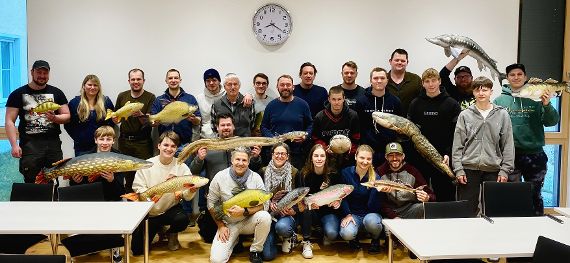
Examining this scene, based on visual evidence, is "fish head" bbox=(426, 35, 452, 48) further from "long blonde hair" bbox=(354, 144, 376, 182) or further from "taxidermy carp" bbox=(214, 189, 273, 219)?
"taxidermy carp" bbox=(214, 189, 273, 219)

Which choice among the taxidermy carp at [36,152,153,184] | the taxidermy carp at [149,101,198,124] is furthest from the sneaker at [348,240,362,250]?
the taxidermy carp at [36,152,153,184]

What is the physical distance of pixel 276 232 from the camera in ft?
15.4

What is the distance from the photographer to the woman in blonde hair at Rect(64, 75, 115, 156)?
4949 millimetres

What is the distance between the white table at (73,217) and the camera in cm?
314

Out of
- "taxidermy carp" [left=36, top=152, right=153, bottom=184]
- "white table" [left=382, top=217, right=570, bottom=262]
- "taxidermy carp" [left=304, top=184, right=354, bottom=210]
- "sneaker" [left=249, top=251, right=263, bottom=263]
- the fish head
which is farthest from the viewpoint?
the fish head

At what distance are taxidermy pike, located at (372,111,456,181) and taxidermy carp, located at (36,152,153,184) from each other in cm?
208

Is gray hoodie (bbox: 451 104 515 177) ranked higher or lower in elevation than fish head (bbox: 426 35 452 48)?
lower

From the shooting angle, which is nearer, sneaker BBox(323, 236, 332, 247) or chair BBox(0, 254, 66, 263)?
chair BBox(0, 254, 66, 263)

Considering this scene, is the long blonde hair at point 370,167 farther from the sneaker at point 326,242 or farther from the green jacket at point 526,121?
the green jacket at point 526,121

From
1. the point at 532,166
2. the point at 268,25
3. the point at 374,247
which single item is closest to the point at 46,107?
the point at 268,25

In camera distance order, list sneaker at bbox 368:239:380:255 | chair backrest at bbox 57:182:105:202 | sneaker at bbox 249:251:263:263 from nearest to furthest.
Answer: chair backrest at bbox 57:182:105:202
sneaker at bbox 249:251:263:263
sneaker at bbox 368:239:380:255

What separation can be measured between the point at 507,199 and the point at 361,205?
131 cm

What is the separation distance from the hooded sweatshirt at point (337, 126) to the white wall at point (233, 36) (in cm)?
122

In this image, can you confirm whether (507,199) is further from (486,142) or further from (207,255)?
(207,255)
